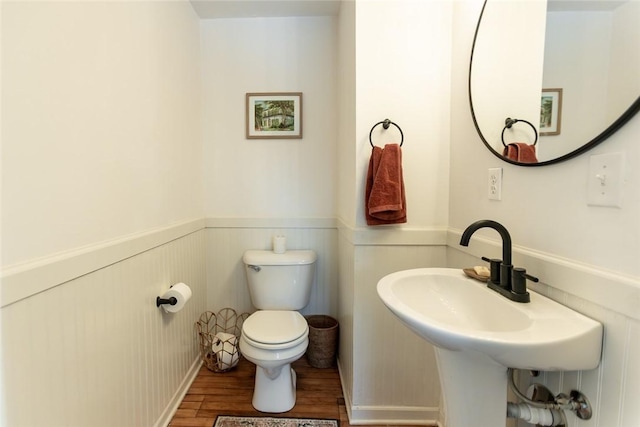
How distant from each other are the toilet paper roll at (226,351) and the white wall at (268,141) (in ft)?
2.66

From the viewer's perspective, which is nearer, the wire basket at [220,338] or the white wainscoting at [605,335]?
the white wainscoting at [605,335]

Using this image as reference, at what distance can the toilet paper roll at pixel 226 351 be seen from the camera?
5.88ft

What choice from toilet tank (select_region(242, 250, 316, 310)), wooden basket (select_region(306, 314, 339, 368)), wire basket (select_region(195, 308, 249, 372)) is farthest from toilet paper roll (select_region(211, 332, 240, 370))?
wooden basket (select_region(306, 314, 339, 368))

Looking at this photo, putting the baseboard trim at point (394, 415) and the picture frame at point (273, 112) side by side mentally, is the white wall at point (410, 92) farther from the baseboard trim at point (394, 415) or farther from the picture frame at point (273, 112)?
the baseboard trim at point (394, 415)

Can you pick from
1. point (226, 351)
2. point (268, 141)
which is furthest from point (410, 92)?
point (226, 351)

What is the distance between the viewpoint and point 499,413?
0.77m

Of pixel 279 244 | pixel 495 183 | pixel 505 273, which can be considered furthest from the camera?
pixel 279 244

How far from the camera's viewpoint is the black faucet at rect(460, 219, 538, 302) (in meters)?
0.79

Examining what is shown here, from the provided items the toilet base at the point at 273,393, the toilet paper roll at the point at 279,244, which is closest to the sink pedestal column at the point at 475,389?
the toilet base at the point at 273,393

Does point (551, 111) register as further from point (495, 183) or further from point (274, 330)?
point (274, 330)

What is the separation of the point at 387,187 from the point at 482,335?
0.75 meters

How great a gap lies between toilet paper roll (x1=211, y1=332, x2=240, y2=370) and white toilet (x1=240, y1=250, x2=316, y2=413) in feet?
0.94

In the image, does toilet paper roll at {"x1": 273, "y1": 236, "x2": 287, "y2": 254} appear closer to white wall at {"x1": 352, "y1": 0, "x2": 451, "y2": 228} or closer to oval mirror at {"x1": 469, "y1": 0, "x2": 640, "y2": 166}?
white wall at {"x1": 352, "y1": 0, "x2": 451, "y2": 228}

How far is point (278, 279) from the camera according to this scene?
1.81 meters
